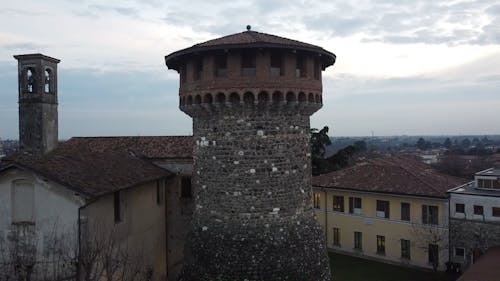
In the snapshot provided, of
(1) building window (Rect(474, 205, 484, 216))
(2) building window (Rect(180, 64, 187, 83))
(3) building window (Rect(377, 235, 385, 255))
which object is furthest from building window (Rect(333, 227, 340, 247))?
(2) building window (Rect(180, 64, 187, 83))

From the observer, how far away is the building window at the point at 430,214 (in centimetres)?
2725

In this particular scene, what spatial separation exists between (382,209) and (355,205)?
81.2 inches

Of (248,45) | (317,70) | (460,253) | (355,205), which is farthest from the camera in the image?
(355,205)

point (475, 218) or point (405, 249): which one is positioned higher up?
point (475, 218)

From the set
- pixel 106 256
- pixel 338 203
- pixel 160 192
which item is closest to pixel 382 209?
pixel 338 203

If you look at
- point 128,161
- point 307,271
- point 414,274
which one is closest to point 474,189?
point 414,274

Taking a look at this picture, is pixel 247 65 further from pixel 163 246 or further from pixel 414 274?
pixel 414 274

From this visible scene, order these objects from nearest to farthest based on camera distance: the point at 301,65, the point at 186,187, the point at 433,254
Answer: the point at 301,65 < the point at 186,187 < the point at 433,254

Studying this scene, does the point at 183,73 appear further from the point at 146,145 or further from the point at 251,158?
the point at 146,145

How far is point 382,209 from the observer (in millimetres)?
29828

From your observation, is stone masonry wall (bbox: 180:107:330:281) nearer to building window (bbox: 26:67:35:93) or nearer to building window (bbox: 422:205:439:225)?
building window (bbox: 26:67:35:93)

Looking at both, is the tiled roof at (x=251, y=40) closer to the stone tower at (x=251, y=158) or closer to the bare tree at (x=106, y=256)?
the stone tower at (x=251, y=158)

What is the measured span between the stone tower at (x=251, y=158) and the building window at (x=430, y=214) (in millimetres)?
14723

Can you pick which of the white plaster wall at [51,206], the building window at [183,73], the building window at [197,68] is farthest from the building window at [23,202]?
the building window at [197,68]
